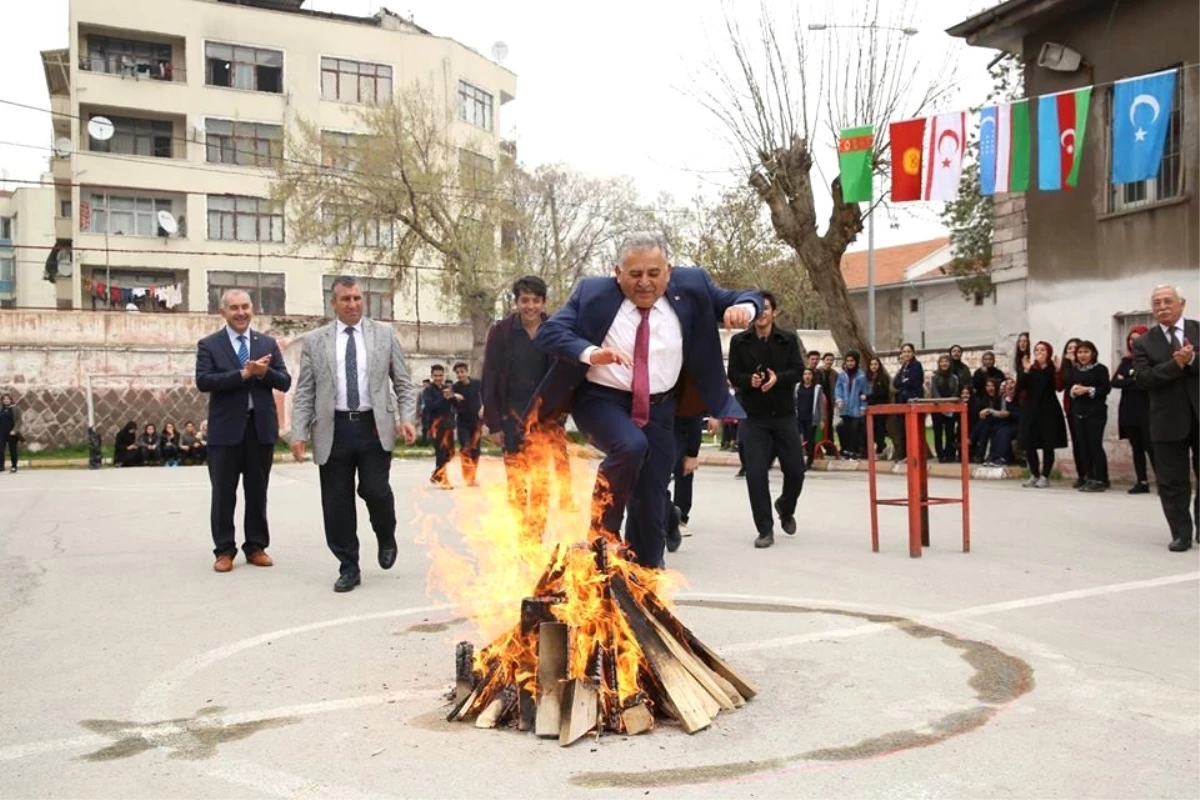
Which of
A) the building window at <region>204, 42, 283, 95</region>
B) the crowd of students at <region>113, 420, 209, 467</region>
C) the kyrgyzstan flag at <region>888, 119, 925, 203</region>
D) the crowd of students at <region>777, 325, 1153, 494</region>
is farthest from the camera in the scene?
the building window at <region>204, 42, 283, 95</region>

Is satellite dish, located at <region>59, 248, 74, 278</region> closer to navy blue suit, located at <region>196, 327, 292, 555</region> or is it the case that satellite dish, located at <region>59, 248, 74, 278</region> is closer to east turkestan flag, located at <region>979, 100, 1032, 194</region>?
east turkestan flag, located at <region>979, 100, 1032, 194</region>

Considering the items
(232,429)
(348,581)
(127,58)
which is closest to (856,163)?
(232,429)

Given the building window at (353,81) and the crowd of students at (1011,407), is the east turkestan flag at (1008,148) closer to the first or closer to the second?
the crowd of students at (1011,407)

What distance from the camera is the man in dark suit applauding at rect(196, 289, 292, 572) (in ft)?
30.5

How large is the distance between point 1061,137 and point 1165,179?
63.2 inches

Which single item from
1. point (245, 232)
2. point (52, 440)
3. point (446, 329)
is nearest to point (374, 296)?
point (245, 232)

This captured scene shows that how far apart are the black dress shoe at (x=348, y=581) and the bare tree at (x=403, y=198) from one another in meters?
29.5

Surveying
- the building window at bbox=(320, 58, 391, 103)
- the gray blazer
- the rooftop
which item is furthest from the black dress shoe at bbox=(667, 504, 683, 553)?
the rooftop

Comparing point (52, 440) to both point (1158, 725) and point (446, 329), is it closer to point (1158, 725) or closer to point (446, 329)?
point (446, 329)

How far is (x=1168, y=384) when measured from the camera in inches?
380

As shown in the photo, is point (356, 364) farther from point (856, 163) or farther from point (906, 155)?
point (856, 163)

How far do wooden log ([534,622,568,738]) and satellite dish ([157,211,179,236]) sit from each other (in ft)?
149

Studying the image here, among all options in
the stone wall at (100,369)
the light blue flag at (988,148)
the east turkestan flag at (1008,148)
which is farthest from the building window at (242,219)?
the east turkestan flag at (1008,148)

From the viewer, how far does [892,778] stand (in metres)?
4.00
